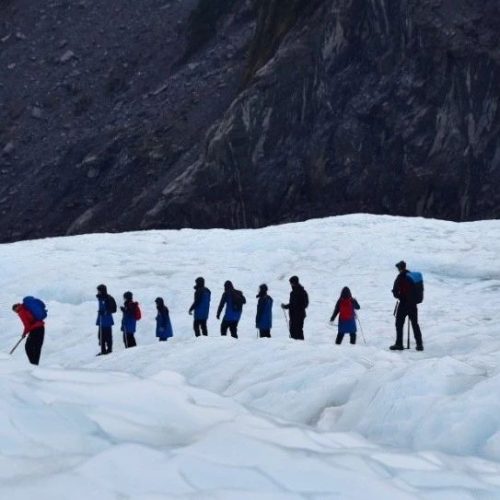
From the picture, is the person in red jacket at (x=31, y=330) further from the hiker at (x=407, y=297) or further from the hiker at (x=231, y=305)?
the hiker at (x=407, y=297)

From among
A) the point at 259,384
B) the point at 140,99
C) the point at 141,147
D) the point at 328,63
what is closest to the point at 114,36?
the point at 140,99

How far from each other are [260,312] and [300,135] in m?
29.7

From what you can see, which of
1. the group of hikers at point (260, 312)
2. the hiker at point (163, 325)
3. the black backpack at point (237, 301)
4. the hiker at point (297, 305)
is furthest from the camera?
the hiker at point (163, 325)

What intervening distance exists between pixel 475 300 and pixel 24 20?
53.5 metres

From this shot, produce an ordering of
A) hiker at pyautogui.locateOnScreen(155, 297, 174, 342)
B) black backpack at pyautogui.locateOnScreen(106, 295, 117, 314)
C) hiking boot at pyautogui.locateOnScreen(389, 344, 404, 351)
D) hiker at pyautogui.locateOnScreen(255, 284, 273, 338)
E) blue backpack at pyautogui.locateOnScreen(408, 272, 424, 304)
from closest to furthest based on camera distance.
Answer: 1. blue backpack at pyautogui.locateOnScreen(408, 272, 424, 304)
2. hiking boot at pyautogui.locateOnScreen(389, 344, 404, 351)
3. hiker at pyautogui.locateOnScreen(255, 284, 273, 338)
4. black backpack at pyautogui.locateOnScreen(106, 295, 117, 314)
5. hiker at pyautogui.locateOnScreen(155, 297, 174, 342)

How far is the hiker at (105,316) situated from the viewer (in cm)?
1630

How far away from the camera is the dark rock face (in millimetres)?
41312

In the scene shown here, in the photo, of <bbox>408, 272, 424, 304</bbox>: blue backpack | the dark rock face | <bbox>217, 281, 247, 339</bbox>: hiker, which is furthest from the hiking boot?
the dark rock face

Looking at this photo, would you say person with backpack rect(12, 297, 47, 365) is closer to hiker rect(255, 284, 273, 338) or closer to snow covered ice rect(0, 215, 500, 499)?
snow covered ice rect(0, 215, 500, 499)

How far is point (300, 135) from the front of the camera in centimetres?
4409

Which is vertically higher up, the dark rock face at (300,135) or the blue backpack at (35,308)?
the dark rock face at (300,135)

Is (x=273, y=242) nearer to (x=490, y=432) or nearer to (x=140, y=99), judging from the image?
(x=490, y=432)

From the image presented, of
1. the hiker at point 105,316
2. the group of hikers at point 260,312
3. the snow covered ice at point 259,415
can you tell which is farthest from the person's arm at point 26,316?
the hiker at point 105,316

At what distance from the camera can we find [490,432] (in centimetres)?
742
